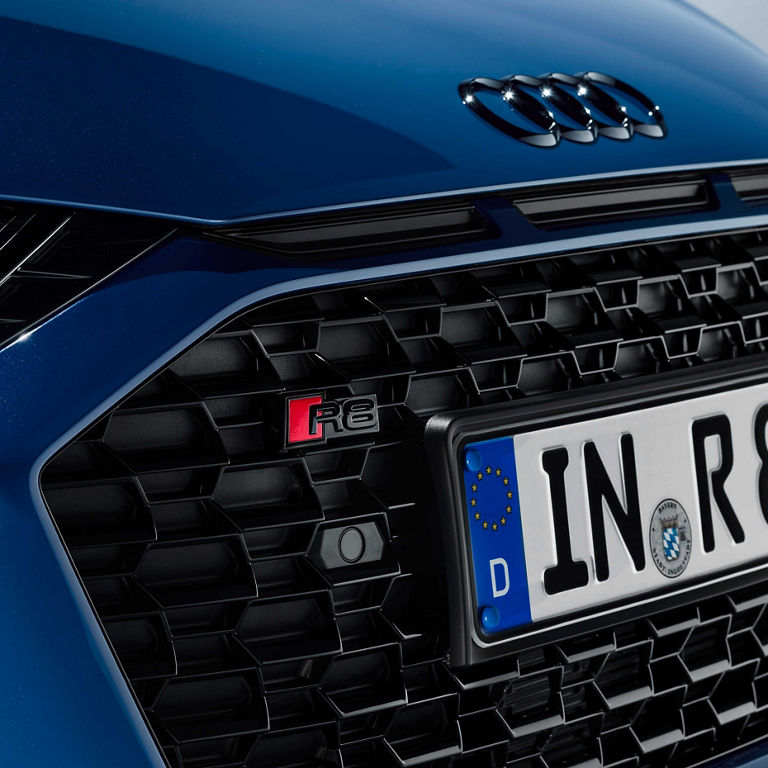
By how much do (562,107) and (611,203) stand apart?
0.11 metres

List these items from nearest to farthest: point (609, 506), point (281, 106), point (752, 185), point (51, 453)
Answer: point (51, 453) < point (281, 106) < point (609, 506) < point (752, 185)

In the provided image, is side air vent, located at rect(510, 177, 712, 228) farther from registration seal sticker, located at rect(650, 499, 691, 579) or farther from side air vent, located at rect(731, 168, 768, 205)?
registration seal sticker, located at rect(650, 499, 691, 579)

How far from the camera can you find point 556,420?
42.8 inches

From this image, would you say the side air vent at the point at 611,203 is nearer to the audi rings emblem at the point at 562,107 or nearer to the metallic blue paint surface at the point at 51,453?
the audi rings emblem at the point at 562,107

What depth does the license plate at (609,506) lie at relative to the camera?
3.43ft

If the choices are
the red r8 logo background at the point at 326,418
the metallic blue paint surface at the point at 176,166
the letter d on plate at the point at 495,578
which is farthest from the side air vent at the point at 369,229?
the letter d on plate at the point at 495,578

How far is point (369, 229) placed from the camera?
3.28ft

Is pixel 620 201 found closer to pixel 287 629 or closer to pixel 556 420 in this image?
pixel 556 420

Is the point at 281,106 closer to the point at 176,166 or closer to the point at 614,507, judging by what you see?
the point at 176,166

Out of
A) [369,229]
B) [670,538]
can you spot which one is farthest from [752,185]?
[369,229]

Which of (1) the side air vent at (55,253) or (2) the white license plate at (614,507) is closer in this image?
(1) the side air vent at (55,253)

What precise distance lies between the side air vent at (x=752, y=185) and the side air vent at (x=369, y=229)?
38 centimetres

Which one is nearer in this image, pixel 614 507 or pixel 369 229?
pixel 369 229

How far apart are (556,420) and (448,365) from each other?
0.12m
